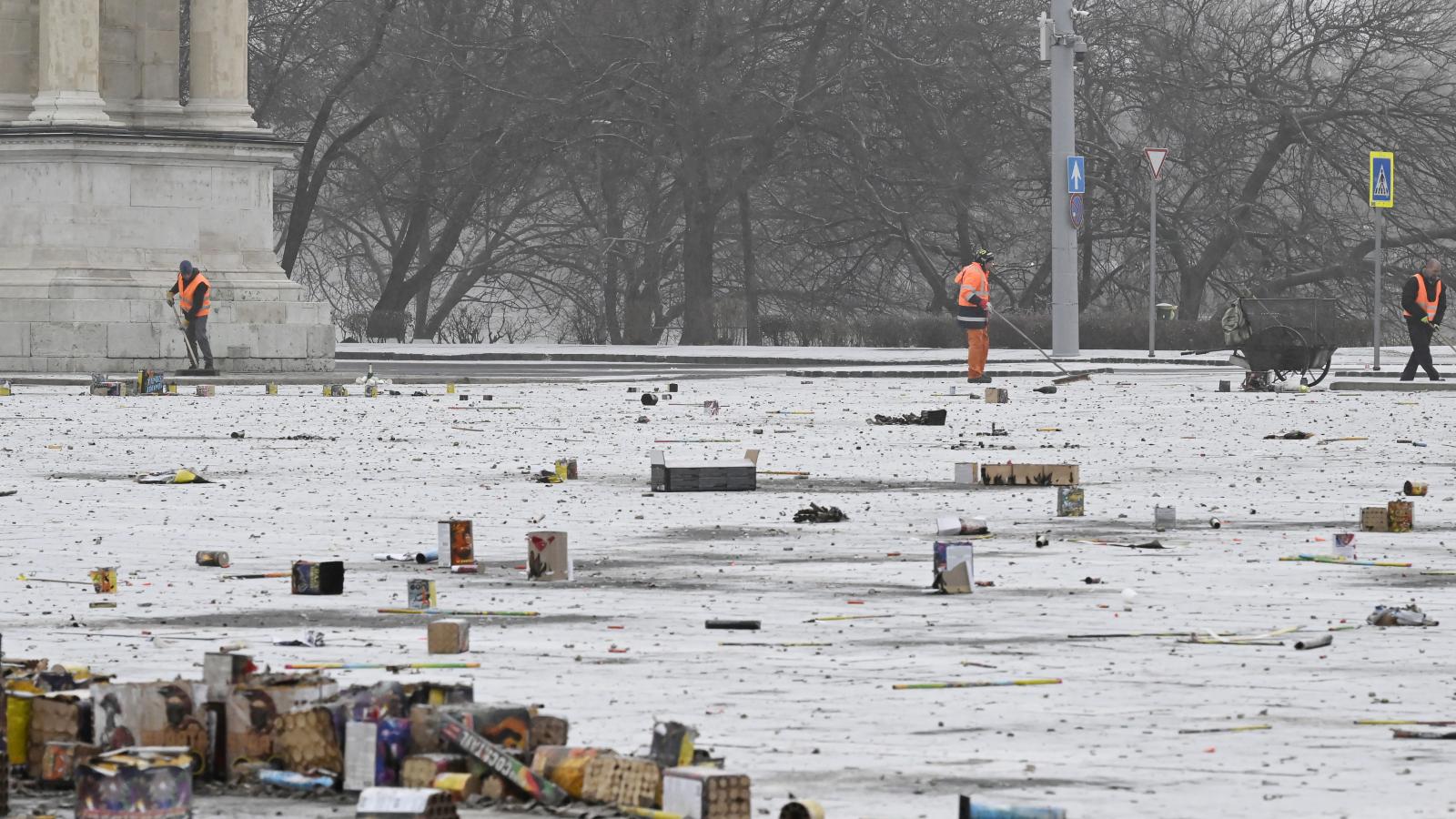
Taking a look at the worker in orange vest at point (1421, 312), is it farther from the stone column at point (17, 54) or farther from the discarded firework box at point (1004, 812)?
the discarded firework box at point (1004, 812)

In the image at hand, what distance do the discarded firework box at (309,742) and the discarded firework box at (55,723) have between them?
53cm

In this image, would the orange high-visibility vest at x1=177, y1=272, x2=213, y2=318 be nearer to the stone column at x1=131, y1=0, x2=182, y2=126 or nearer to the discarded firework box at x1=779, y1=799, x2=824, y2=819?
the stone column at x1=131, y1=0, x2=182, y2=126

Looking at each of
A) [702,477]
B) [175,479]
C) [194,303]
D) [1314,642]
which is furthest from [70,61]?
[1314,642]

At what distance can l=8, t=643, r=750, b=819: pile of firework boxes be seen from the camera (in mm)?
5953

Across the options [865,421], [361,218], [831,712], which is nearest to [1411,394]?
[865,421]

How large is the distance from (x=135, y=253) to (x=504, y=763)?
33.3 m

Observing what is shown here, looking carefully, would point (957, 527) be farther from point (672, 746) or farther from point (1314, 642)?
point (672, 746)

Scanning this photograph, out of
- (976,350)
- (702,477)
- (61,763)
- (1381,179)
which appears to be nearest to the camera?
(61,763)

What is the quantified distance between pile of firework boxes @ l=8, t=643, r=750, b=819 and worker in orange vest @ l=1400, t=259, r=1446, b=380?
25.8m

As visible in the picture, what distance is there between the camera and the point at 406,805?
5.88m

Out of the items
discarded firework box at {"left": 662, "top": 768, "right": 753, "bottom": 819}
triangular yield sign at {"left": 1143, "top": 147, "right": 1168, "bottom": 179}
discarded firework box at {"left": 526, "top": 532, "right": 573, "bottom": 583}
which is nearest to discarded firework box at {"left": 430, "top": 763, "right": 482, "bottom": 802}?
discarded firework box at {"left": 662, "top": 768, "right": 753, "bottom": 819}

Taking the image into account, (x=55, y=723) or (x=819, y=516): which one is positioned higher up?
(x=819, y=516)

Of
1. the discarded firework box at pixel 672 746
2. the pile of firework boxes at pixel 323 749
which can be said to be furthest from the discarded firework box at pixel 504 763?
the discarded firework box at pixel 672 746

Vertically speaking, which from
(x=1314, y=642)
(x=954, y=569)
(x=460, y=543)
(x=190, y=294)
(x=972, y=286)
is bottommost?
(x=1314, y=642)
